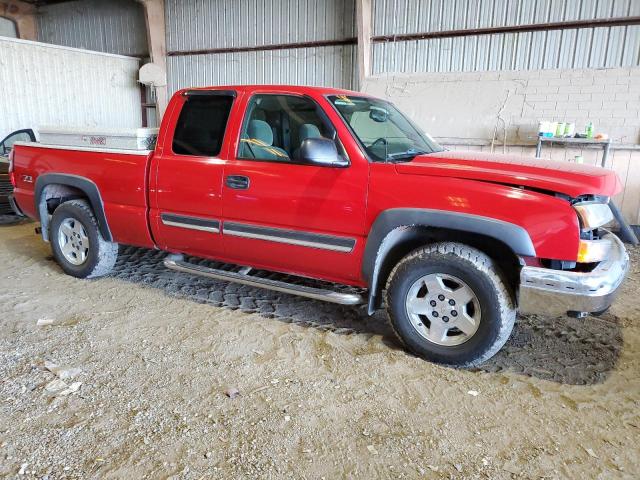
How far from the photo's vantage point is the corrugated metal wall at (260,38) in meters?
9.43

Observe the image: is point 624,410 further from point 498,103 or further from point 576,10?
point 576,10

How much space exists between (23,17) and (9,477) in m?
15.0

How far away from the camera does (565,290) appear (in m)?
2.66

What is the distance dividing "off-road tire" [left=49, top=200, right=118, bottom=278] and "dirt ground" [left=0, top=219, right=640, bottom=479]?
1.40ft

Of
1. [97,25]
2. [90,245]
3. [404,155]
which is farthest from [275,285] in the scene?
[97,25]

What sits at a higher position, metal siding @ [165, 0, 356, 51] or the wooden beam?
metal siding @ [165, 0, 356, 51]

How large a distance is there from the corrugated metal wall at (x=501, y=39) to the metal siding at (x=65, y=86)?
642cm

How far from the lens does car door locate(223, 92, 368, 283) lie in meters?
3.22

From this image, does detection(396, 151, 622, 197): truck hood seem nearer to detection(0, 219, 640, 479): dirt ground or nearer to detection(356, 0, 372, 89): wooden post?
detection(0, 219, 640, 479): dirt ground

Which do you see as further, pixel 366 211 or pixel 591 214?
pixel 366 211

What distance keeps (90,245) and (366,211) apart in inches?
109

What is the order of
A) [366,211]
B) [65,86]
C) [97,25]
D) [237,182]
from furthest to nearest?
[97,25], [65,86], [237,182], [366,211]

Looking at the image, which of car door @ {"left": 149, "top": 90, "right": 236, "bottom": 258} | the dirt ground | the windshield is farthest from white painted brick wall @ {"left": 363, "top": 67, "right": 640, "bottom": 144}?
car door @ {"left": 149, "top": 90, "right": 236, "bottom": 258}

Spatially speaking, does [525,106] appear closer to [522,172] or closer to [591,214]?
[522,172]
